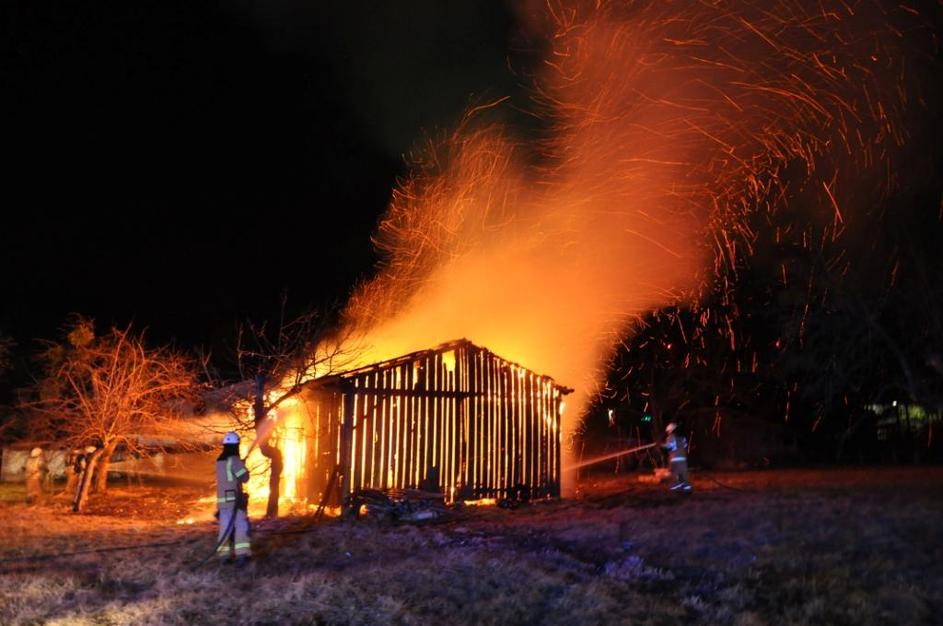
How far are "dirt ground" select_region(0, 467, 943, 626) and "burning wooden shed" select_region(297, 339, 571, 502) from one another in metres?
2.02

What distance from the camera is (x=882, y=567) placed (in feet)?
30.5

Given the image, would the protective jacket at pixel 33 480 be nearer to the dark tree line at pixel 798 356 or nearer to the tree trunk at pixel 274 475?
the tree trunk at pixel 274 475

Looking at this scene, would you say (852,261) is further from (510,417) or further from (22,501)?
(22,501)

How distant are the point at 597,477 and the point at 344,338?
12131 mm

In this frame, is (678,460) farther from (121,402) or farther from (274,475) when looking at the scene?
(121,402)

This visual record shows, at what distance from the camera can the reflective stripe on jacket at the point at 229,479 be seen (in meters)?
10.1

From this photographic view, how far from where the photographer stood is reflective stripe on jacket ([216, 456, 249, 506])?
33.0 ft

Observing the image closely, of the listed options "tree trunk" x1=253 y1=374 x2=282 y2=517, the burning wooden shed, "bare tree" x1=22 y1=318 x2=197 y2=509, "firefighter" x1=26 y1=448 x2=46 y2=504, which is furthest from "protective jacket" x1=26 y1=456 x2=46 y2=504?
"tree trunk" x1=253 y1=374 x2=282 y2=517

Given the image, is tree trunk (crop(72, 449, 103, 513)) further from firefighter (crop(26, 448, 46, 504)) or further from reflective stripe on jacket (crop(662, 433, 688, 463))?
reflective stripe on jacket (crop(662, 433, 688, 463))

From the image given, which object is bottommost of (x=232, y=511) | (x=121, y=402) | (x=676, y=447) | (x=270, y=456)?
(x=232, y=511)

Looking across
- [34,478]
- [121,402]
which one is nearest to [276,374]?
[121,402]

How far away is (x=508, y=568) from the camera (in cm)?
917

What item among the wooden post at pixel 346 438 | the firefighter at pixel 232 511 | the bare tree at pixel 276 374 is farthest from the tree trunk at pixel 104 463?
the firefighter at pixel 232 511

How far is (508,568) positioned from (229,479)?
4.09 m
